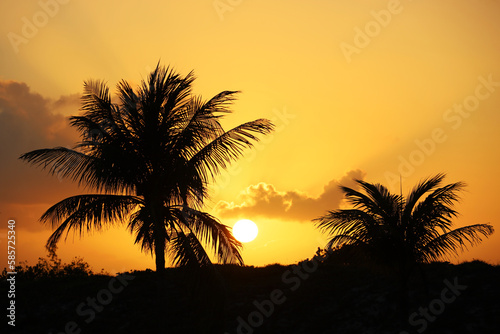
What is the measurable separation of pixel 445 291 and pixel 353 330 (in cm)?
440

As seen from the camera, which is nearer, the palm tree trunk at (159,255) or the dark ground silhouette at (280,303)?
the palm tree trunk at (159,255)

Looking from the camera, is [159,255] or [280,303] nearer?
[159,255]

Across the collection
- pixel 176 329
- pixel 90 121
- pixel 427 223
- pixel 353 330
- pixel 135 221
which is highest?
pixel 90 121

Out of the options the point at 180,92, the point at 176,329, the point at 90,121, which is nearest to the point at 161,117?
the point at 180,92

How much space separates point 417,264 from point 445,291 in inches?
183

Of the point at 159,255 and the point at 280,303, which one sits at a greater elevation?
the point at 159,255

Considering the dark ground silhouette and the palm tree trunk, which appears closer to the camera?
the palm tree trunk

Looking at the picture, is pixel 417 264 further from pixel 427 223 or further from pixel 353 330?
pixel 353 330

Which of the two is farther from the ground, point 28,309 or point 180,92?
point 180,92

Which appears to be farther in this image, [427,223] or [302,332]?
[302,332]

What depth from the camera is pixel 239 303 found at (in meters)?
24.1

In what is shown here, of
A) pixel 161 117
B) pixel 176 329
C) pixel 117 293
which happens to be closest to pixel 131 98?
pixel 161 117

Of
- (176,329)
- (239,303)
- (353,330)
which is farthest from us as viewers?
(239,303)

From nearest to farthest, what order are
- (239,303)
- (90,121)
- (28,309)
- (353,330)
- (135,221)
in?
(90,121) < (135,221) < (353,330) < (239,303) < (28,309)
